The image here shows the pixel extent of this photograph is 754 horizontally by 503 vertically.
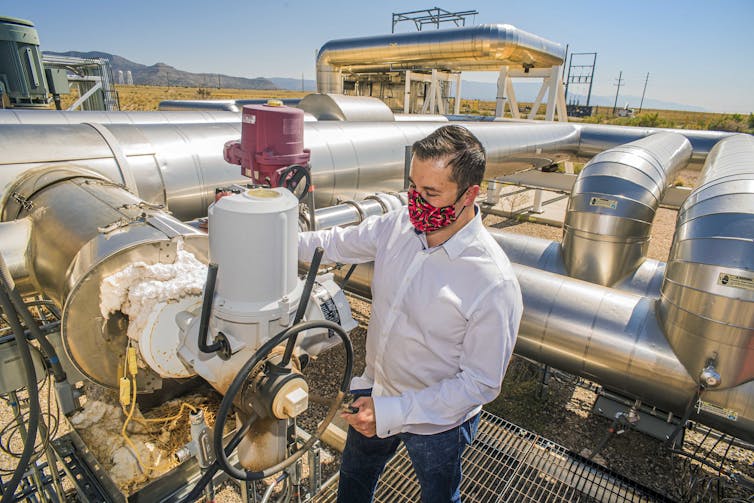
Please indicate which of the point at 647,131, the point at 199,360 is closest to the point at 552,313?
the point at 199,360

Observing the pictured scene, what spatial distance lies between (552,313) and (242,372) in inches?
79.5

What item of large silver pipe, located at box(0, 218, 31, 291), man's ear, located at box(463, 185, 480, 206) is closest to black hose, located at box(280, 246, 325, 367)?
man's ear, located at box(463, 185, 480, 206)

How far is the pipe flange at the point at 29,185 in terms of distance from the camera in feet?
5.52

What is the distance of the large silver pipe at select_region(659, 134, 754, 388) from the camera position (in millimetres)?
1950

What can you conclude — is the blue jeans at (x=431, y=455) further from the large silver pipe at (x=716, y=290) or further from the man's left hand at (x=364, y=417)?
the large silver pipe at (x=716, y=290)

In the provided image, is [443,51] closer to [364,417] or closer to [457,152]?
[457,152]

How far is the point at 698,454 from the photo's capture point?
3.04 meters

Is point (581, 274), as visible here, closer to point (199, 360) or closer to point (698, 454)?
point (698, 454)

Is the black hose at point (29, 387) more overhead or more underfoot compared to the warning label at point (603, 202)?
more underfoot

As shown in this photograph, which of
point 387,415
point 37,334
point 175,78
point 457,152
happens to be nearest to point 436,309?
point 387,415

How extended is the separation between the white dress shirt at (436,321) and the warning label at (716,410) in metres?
1.32

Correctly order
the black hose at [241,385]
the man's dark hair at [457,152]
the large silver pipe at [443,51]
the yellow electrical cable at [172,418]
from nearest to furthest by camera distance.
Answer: the black hose at [241,385] < the man's dark hair at [457,152] < the yellow electrical cable at [172,418] < the large silver pipe at [443,51]

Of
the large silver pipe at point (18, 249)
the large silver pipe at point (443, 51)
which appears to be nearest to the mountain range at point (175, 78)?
the large silver pipe at point (443, 51)

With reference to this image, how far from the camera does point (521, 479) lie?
98.0 inches
